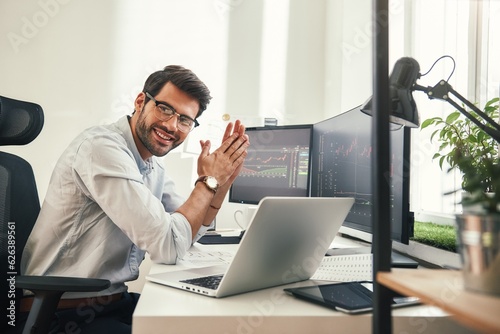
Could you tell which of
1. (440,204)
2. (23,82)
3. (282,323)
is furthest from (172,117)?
(23,82)

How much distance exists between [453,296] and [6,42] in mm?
2698

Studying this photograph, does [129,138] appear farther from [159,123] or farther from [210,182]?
[210,182]

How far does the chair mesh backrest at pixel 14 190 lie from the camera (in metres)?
1.20

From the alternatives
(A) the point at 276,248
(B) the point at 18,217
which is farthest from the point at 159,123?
(A) the point at 276,248

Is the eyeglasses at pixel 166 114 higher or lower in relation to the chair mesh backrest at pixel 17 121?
higher

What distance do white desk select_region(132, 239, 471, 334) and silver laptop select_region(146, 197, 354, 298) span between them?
0.06 m

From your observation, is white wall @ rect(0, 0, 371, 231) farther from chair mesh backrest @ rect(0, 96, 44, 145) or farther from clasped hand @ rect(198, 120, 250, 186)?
chair mesh backrest @ rect(0, 96, 44, 145)

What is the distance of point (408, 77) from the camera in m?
0.89

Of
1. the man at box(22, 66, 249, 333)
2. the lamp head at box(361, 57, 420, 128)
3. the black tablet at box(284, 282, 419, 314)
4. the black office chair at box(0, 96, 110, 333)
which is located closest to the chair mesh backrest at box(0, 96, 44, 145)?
the black office chair at box(0, 96, 110, 333)

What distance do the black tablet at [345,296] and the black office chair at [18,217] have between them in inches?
19.4

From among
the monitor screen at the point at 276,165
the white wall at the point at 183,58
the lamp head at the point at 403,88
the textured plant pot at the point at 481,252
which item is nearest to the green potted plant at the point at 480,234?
the textured plant pot at the point at 481,252

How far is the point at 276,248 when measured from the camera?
895 mm

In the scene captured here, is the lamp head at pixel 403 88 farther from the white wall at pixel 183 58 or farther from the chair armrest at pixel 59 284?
the white wall at pixel 183 58

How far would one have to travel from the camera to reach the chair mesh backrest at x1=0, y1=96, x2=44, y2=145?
1.22m
